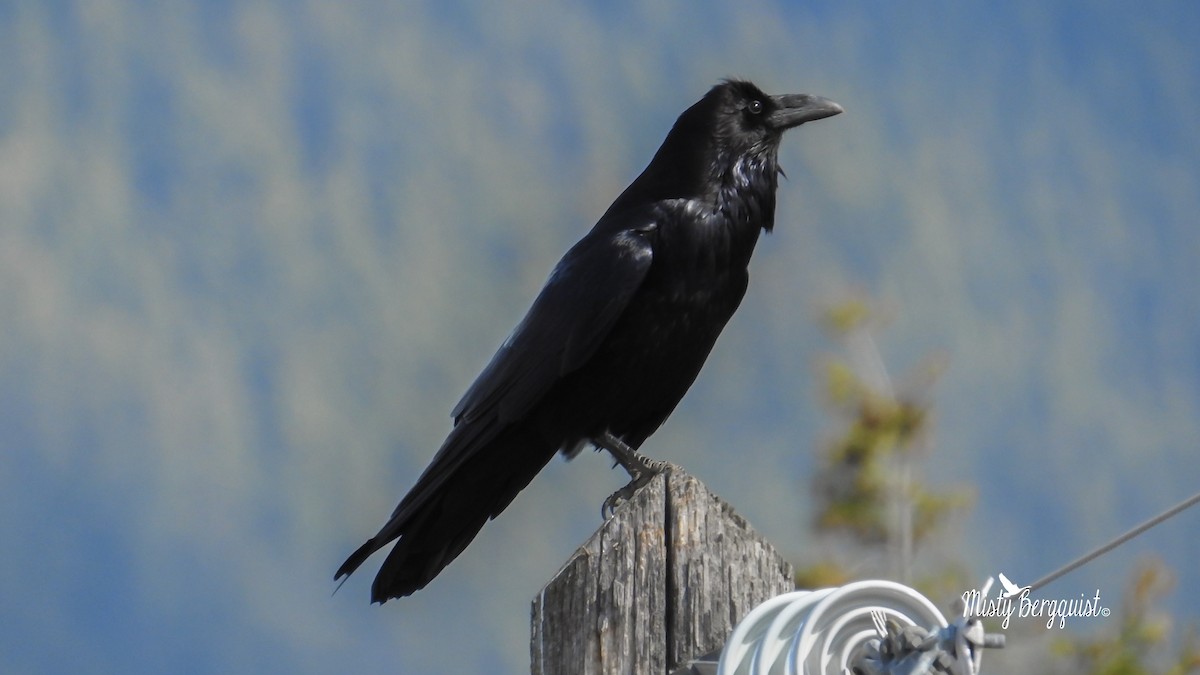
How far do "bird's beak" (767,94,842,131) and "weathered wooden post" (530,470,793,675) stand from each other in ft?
8.75

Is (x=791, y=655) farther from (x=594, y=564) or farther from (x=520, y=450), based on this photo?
(x=520, y=450)

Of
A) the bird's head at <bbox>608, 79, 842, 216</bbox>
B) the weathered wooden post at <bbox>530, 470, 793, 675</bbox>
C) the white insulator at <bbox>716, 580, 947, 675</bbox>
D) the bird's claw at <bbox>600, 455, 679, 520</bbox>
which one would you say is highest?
the bird's head at <bbox>608, 79, 842, 216</bbox>

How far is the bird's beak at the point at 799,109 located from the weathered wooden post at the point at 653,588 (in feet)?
8.75

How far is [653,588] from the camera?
2057 mm

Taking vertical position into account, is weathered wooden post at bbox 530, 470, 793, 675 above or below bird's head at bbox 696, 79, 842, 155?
below

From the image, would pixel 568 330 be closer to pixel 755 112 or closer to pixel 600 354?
pixel 600 354

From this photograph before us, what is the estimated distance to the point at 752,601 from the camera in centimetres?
208

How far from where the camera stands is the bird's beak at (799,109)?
457 cm

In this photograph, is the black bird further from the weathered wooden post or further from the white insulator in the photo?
the white insulator

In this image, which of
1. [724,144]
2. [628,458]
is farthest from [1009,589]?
[724,144]

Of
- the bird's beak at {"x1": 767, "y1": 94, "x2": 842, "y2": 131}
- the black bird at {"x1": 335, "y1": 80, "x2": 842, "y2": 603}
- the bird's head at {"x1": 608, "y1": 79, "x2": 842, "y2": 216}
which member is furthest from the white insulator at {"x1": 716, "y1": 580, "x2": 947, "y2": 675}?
the bird's beak at {"x1": 767, "y1": 94, "x2": 842, "y2": 131}

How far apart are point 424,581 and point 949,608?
2.09m

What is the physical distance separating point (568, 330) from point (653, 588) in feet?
6.23

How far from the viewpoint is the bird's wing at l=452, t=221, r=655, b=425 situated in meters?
3.86
